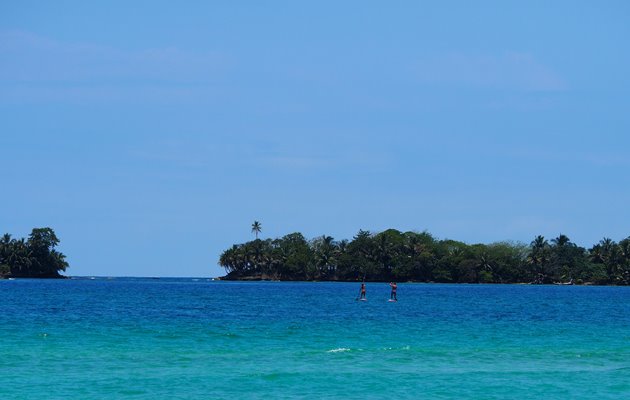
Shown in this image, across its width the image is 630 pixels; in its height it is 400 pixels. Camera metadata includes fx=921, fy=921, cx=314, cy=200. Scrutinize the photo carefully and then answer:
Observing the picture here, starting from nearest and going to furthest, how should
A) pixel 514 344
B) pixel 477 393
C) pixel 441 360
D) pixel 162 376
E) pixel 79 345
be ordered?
1. pixel 477 393
2. pixel 162 376
3. pixel 441 360
4. pixel 79 345
5. pixel 514 344

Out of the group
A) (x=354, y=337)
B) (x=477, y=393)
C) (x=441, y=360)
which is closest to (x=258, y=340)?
(x=354, y=337)

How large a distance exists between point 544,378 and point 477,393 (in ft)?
15.0

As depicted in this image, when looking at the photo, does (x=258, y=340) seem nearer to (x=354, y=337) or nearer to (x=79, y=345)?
(x=354, y=337)

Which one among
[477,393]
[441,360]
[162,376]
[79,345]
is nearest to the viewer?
[477,393]

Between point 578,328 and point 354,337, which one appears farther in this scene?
point 578,328

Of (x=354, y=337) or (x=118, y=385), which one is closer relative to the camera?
(x=118, y=385)

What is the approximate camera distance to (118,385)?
30.0m

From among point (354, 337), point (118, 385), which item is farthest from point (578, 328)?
point (118, 385)

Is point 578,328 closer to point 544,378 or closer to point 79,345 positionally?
point 544,378

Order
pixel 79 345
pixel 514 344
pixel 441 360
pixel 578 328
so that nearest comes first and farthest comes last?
1. pixel 441 360
2. pixel 79 345
3. pixel 514 344
4. pixel 578 328

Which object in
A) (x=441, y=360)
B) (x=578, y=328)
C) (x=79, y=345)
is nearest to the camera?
(x=441, y=360)

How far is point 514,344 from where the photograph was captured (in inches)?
1793

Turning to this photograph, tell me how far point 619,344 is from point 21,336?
30325 millimetres

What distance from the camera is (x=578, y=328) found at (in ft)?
190
